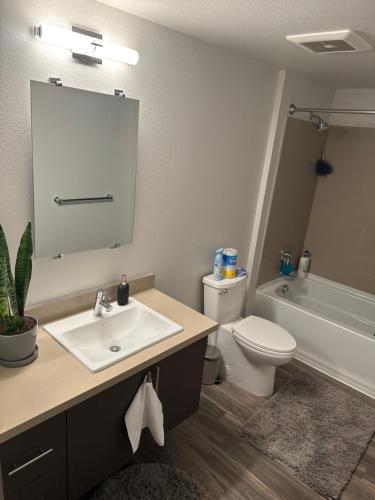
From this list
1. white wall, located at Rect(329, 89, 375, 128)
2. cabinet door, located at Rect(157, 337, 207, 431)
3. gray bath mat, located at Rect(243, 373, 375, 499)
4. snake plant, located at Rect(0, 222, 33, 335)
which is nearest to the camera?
snake plant, located at Rect(0, 222, 33, 335)

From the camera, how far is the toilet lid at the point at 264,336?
2.28 metres

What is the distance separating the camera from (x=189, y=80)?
197cm

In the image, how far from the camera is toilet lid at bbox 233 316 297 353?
2.28 metres

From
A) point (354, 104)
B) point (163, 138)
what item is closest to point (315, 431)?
point (163, 138)

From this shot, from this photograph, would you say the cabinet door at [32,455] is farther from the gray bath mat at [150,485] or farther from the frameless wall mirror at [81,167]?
the frameless wall mirror at [81,167]

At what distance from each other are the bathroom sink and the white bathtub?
4.80ft

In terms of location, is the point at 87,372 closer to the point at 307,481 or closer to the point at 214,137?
the point at 307,481

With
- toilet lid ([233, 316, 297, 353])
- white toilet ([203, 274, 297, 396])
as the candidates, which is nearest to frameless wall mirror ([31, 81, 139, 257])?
white toilet ([203, 274, 297, 396])

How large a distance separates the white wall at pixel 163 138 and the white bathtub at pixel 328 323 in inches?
24.1

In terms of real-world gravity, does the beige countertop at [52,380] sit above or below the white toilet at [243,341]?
above

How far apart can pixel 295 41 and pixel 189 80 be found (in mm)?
554

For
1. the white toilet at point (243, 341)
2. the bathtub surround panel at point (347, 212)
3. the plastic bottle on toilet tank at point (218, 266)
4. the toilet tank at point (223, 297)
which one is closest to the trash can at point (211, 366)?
the white toilet at point (243, 341)

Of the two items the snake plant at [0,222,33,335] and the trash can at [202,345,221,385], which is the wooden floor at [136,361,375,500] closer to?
the trash can at [202,345,221,385]

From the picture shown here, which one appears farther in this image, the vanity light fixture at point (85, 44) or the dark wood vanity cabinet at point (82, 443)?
the vanity light fixture at point (85, 44)
